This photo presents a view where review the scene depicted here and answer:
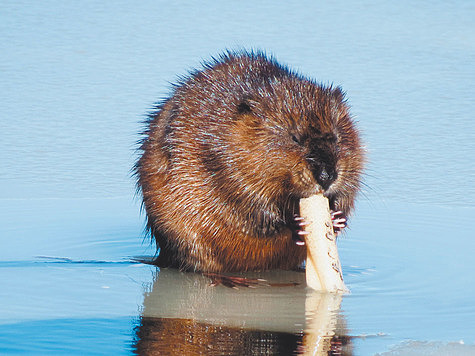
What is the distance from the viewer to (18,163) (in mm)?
5891

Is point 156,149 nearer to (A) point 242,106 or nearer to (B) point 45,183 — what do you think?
(A) point 242,106

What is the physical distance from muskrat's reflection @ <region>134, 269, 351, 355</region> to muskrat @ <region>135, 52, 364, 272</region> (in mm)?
161

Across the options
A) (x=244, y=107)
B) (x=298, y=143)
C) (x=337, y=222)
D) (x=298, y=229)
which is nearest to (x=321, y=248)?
(x=298, y=229)

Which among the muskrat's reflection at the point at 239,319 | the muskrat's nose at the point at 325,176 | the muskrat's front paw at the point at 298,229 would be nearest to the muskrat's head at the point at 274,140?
the muskrat's nose at the point at 325,176

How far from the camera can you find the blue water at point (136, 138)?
3.42m

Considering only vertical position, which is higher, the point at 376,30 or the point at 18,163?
the point at 376,30

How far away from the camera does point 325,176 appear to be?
148 inches

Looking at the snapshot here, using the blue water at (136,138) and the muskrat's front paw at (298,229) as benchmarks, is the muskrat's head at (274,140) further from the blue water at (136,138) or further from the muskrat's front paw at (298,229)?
the blue water at (136,138)

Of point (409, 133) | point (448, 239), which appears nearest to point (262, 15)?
point (409, 133)

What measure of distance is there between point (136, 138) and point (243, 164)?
2705mm

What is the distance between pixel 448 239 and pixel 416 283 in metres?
0.85

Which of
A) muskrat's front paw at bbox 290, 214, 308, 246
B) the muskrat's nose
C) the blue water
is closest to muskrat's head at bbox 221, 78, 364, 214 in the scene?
the muskrat's nose

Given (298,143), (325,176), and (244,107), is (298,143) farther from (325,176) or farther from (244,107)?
(244,107)

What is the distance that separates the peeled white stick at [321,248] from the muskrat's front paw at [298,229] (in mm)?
19
